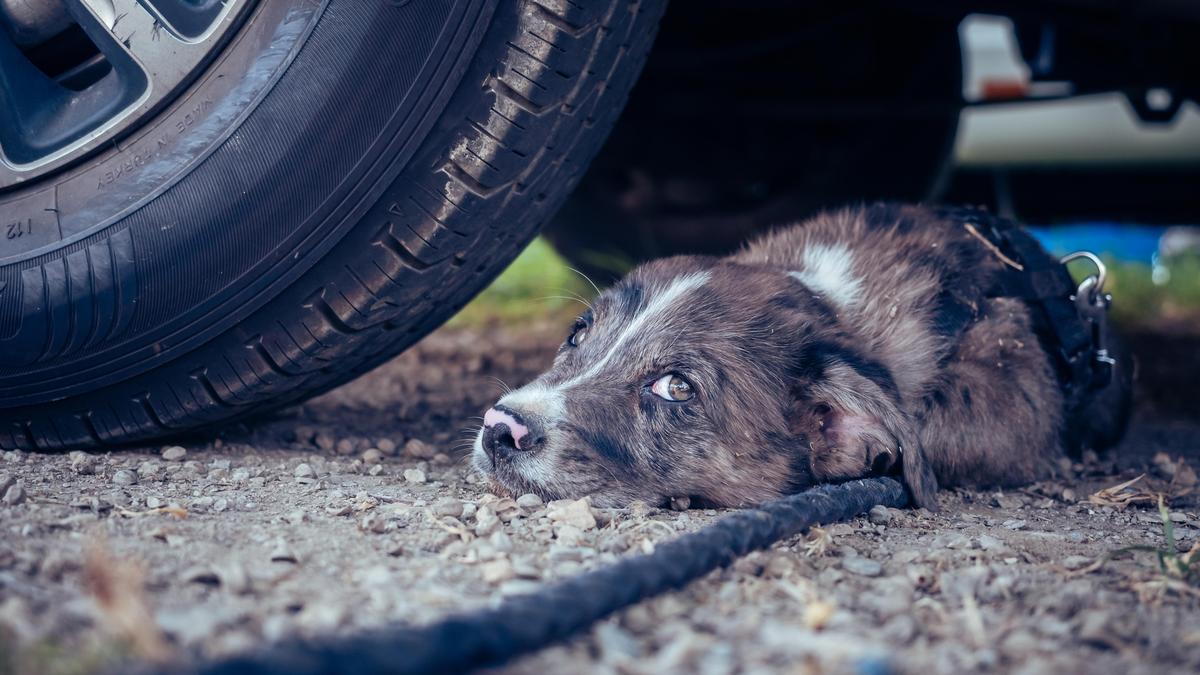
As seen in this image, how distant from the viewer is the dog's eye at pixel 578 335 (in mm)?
3445

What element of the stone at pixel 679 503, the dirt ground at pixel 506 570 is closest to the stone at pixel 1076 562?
the dirt ground at pixel 506 570

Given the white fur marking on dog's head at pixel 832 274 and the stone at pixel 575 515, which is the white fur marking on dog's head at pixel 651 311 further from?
the stone at pixel 575 515

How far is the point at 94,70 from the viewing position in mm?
2799

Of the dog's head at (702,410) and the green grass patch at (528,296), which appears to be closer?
the dog's head at (702,410)

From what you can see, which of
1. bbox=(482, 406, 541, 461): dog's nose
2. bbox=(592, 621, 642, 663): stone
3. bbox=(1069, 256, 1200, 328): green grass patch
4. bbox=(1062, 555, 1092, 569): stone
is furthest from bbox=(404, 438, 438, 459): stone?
bbox=(1069, 256, 1200, 328): green grass patch

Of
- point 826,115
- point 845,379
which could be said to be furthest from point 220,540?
point 826,115

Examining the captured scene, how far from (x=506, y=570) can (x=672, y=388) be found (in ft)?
4.09

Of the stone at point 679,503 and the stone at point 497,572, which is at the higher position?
the stone at point 497,572

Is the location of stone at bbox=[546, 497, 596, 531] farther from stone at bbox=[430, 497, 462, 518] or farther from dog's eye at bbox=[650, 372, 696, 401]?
dog's eye at bbox=[650, 372, 696, 401]

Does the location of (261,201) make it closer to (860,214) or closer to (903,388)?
(903,388)

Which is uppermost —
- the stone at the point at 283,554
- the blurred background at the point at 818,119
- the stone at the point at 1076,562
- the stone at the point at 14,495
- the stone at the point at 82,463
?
the blurred background at the point at 818,119

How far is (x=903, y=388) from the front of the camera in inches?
132

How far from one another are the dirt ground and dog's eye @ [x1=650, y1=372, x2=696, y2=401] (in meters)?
0.40

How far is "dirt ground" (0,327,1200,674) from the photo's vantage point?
5.36 feet
